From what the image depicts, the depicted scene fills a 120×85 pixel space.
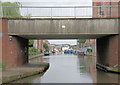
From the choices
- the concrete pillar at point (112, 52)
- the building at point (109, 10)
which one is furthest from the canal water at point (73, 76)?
the building at point (109, 10)

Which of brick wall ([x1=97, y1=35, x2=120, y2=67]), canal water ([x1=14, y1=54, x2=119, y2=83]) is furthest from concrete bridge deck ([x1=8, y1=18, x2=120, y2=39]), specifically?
canal water ([x1=14, y1=54, x2=119, y2=83])

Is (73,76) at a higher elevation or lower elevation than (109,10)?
lower

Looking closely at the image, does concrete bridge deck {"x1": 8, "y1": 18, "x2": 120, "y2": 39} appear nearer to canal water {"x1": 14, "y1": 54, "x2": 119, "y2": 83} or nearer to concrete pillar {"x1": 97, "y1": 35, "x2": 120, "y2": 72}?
concrete pillar {"x1": 97, "y1": 35, "x2": 120, "y2": 72}

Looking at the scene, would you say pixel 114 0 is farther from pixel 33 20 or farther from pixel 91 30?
pixel 33 20

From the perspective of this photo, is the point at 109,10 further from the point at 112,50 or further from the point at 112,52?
the point at 112,52

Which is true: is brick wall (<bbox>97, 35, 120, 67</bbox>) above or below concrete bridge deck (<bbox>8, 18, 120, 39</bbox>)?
below

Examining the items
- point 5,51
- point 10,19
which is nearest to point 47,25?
point 10,19

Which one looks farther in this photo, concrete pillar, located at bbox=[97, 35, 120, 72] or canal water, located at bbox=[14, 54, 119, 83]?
concrete pillar, located at bbox=[97, 35, 120, 72]

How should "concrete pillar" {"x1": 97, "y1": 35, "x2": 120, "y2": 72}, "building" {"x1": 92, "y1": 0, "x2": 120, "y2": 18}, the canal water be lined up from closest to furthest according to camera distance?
the canal water < "concrete pillar" {"x1": 97, "y1": 35, "x2": 120, "y2": 72} < "building" {"x1": 92, "y1": 0, "x2": 120, "y2": 18}

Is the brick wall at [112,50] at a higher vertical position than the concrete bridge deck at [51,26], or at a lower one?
lower

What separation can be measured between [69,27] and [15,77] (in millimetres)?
6206

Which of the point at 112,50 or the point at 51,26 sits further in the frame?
the point at 112,50

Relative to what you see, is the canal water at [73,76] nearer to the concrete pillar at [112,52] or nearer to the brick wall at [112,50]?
the concrete pillar at [112,52]

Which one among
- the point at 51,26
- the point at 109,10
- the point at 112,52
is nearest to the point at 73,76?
the point at 112,52
